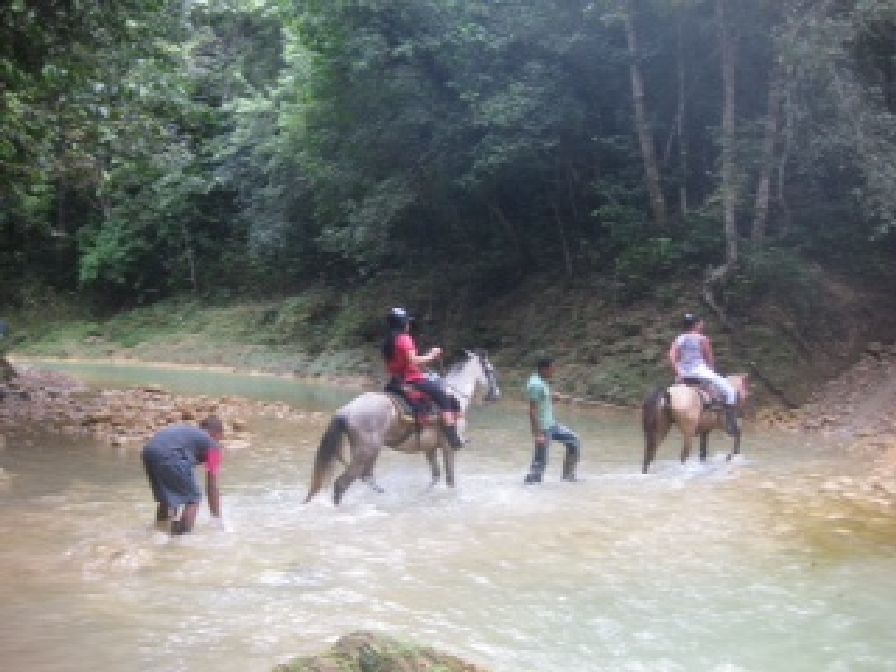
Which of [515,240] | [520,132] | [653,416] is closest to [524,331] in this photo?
[515,240]

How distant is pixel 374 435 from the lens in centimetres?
1099

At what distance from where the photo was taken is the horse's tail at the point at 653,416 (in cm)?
1350

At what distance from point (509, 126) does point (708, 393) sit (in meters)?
12.0

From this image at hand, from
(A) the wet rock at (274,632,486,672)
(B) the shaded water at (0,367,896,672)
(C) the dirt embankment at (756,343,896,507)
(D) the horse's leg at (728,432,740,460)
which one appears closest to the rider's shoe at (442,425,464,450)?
(B) the shaded water at (0,367,896,672)

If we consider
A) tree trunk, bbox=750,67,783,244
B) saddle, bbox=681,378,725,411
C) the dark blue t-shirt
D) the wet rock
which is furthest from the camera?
tree trunk, bbox=750,67,783,244

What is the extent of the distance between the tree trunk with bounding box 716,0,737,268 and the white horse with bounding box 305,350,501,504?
34.3ft

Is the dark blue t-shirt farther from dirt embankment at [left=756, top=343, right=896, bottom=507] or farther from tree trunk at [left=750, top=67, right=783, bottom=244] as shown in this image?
tree trunk at [left=750, top=67, right=783, bottom=244]

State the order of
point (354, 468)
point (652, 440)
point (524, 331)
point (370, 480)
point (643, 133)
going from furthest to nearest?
point (524, 331) → point (643, 133) → point (652, 440) → point (370, 480) → point (354, 468)

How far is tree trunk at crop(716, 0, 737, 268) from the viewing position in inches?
798

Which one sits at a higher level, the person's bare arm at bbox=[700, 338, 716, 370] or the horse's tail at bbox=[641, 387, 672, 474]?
the person's bare arm at bbox=[700, 338, 716, 370]

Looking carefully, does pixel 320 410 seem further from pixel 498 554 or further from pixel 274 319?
pixel 274 319

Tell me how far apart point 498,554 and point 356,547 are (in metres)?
1.39

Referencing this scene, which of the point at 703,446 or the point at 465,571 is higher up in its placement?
the point at 703,446

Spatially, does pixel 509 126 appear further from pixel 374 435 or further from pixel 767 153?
pixel 374 435
